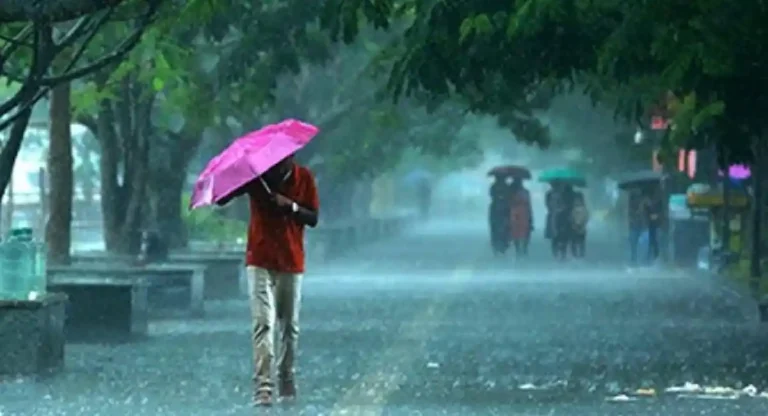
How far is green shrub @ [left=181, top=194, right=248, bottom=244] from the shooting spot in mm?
46250

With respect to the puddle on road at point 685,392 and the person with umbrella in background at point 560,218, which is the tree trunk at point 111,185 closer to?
the puddle on road at point 685,392

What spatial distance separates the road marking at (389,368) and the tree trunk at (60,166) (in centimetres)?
438

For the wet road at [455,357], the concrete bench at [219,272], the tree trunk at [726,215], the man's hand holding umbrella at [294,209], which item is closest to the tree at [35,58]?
the wet road at [455,357]

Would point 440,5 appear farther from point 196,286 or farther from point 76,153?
point 76,153

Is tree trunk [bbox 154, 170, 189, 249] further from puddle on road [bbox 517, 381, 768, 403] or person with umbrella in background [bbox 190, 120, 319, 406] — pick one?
person with umbrella in background [bbox 190, 120, 319, 406]

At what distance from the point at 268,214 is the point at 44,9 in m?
4.01

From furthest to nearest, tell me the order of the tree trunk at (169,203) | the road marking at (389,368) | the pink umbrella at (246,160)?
1. the tree trunk at (169,203)
2. the road marking at (389,368)
3. the pink umbrella at (246,160)

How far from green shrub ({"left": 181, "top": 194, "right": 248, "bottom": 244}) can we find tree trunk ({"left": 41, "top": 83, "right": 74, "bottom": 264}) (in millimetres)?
16848

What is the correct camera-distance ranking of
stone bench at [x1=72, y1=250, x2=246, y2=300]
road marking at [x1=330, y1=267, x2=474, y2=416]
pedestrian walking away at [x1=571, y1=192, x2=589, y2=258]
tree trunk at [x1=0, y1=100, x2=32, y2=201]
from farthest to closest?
pedestrian walking away at [x1=571, y1=192, x2=589, y2=258] → stone bench at [x1=72, y1=250, x2=246, y2=300] → tree trunk at [x1=0, y1=100, x2=32, y2=201] → road marking at [x1=330, y1=267, x2=474, y2=416]

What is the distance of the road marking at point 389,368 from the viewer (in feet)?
51.9

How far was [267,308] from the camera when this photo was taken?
15.4 metres

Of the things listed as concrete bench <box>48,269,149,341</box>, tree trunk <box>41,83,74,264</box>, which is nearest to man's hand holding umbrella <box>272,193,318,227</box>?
concrete bench <box>48,269,149,341</box>

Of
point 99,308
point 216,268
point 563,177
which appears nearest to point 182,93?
point 216,268

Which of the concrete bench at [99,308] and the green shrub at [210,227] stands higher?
the green shrub at [210,227]
